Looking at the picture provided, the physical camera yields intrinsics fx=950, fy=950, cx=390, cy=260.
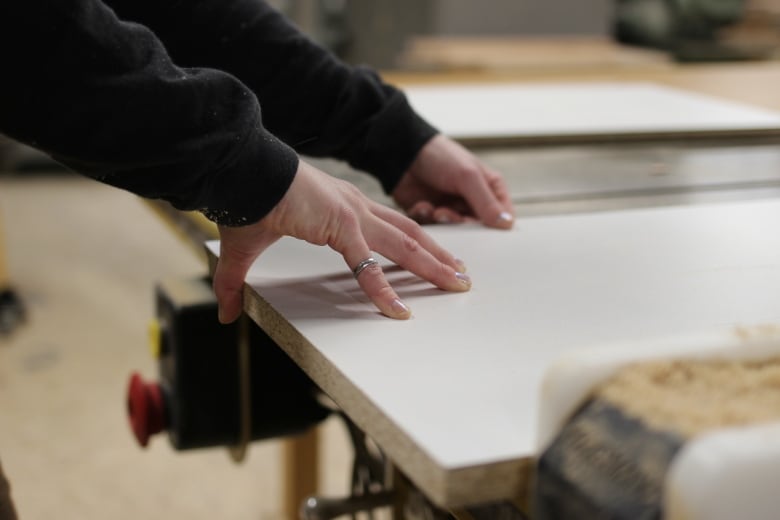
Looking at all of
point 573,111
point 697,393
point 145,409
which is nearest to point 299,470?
point 145,409

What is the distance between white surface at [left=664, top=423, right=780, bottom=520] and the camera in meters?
0.40

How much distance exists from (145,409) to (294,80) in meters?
0.39

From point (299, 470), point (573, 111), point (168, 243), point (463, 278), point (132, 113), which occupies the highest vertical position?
point (132, 113)

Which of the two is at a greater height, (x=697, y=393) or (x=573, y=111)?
(x=697, y=393)

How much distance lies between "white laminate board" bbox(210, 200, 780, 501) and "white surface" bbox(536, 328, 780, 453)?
0.03 metres

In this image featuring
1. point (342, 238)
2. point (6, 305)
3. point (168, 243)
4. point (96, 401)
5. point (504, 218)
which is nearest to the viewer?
point (342, 238)

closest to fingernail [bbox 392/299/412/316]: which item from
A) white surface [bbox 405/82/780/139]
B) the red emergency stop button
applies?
the red emergency stop button

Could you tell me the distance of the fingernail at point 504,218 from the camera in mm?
931

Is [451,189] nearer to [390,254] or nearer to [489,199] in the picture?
[489,199]

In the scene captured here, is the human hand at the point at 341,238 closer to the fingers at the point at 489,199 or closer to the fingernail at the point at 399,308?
the fingernail at the point at 399,308

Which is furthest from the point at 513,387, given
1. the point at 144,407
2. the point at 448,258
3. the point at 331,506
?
the point at 144,407

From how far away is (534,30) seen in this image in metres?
Answer: 3.69

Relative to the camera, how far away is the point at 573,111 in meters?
1.59

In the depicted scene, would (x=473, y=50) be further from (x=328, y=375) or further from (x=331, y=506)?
(x=328, y=375)
